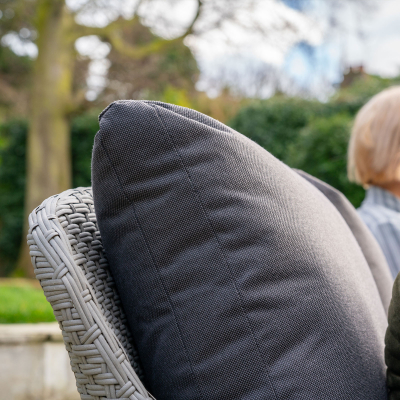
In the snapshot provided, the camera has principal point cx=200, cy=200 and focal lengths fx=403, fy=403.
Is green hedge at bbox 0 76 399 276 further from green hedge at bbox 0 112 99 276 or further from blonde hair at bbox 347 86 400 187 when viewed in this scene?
blonde hair at bbox 347 86 400 187

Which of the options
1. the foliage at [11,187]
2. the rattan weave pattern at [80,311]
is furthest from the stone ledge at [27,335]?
the foliage at [11,187]

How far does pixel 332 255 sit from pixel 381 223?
885 millimetres

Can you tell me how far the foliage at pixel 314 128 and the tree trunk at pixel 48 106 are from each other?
9.54 feet

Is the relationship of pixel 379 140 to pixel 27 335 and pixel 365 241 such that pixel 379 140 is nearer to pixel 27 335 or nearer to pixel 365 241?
pixel 365 241

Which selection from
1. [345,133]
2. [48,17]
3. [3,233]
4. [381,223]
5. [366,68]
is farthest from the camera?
[366,68]

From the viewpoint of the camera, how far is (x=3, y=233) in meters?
7.54

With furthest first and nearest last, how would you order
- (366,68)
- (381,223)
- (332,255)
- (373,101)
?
(366,68)
(373,101)
(381,223)
(332,255)

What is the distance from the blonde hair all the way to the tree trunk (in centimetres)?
516

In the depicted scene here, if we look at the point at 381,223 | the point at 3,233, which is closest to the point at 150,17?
the point at 3,233

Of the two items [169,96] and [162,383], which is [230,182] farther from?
[169,96]

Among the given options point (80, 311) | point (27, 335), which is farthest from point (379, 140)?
point (27, 335)

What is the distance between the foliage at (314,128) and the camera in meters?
4.36

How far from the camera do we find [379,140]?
65.1 inches

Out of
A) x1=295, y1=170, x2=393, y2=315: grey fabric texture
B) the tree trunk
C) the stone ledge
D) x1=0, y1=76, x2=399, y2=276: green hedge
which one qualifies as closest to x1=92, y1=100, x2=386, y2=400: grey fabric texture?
x1=295, y1=170, x2=393, y2=315: grey fabric texture
